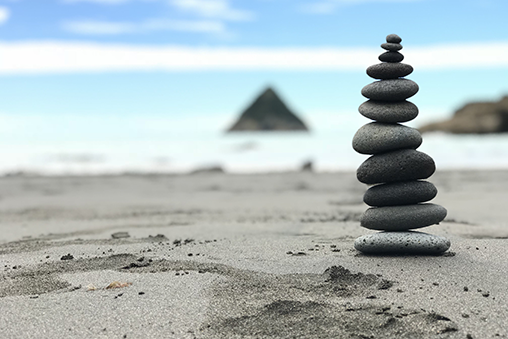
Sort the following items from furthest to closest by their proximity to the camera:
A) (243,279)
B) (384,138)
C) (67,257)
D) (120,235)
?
(120,235) < (67,257) < (384,138) < (243,279)

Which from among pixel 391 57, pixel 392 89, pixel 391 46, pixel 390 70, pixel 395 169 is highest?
pixel 391 46

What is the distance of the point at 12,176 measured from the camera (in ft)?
57.0

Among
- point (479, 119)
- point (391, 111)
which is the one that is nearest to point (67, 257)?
point (391, 111)

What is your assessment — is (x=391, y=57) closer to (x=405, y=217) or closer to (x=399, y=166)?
(x=399, y=166)

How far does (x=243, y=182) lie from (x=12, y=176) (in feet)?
A: 24.9

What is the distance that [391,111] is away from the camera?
5.55 metres

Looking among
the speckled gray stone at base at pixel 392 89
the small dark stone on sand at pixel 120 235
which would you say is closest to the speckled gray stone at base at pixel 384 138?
the speckled gray stone at base at pixel 392 89

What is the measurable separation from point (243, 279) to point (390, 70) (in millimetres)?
2521

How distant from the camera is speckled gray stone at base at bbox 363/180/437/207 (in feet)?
18.1

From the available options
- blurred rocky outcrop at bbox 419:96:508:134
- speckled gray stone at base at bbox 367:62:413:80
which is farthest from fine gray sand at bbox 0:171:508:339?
blurred rocky outcrop at bbox 419:96:508:134

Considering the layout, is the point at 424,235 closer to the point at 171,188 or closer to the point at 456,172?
the point at 171,188

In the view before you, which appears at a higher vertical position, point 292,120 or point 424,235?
point 292,120

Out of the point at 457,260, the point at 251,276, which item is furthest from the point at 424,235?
the point at 251,276

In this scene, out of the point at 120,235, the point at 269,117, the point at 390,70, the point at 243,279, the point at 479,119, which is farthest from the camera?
the point at 269,117
